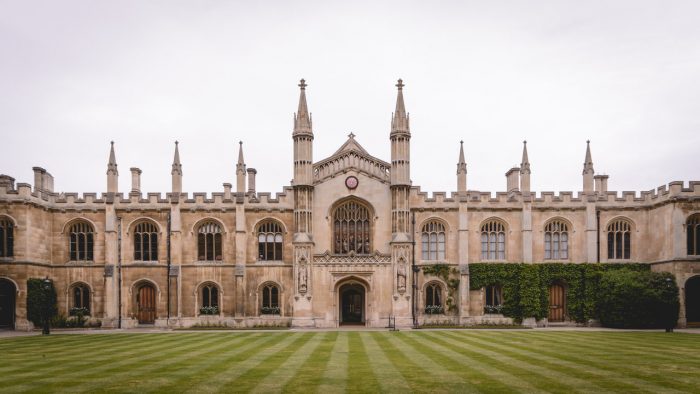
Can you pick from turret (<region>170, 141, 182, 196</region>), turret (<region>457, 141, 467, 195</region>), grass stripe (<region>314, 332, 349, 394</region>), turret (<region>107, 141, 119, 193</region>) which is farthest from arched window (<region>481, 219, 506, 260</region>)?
turret (<region>107, 141, 119, 193</region>)

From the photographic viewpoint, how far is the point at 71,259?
130 feet

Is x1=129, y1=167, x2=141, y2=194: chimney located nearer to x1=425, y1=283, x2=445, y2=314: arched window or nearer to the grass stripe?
x1=425, y1=283, x2=445, y2=314: arched window

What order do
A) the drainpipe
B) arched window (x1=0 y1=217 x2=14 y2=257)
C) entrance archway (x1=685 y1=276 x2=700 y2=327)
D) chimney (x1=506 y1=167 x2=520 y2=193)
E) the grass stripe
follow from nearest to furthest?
the grass stripe, arched window (x1=0 y1=217 x2=14 y2=257), entrance archway (x1=685 y1=276 x2=700 y2=327), the drainpipe, chimney (x1=506 y1=167 x2=520 y2=193)

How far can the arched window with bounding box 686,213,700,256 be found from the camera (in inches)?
1416

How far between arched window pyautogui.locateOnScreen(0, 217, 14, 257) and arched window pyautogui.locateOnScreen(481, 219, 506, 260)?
32.1m

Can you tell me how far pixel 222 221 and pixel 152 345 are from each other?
16.2 m

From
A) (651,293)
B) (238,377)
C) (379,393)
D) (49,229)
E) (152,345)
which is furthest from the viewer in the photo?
(49,229)

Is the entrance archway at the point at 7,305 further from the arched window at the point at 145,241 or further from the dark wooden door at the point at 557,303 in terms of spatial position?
the dark wooden door at the point at 557,303

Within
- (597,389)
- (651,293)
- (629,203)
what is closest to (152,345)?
(597,389)

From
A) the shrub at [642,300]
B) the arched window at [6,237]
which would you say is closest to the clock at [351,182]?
the shrub at [642,300]

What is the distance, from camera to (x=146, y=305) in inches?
1566

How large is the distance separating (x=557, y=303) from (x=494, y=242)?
6.18 m

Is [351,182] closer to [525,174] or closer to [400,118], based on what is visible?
[400,118]

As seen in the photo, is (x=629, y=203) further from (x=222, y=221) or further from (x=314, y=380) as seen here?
(x=314, y=380)
